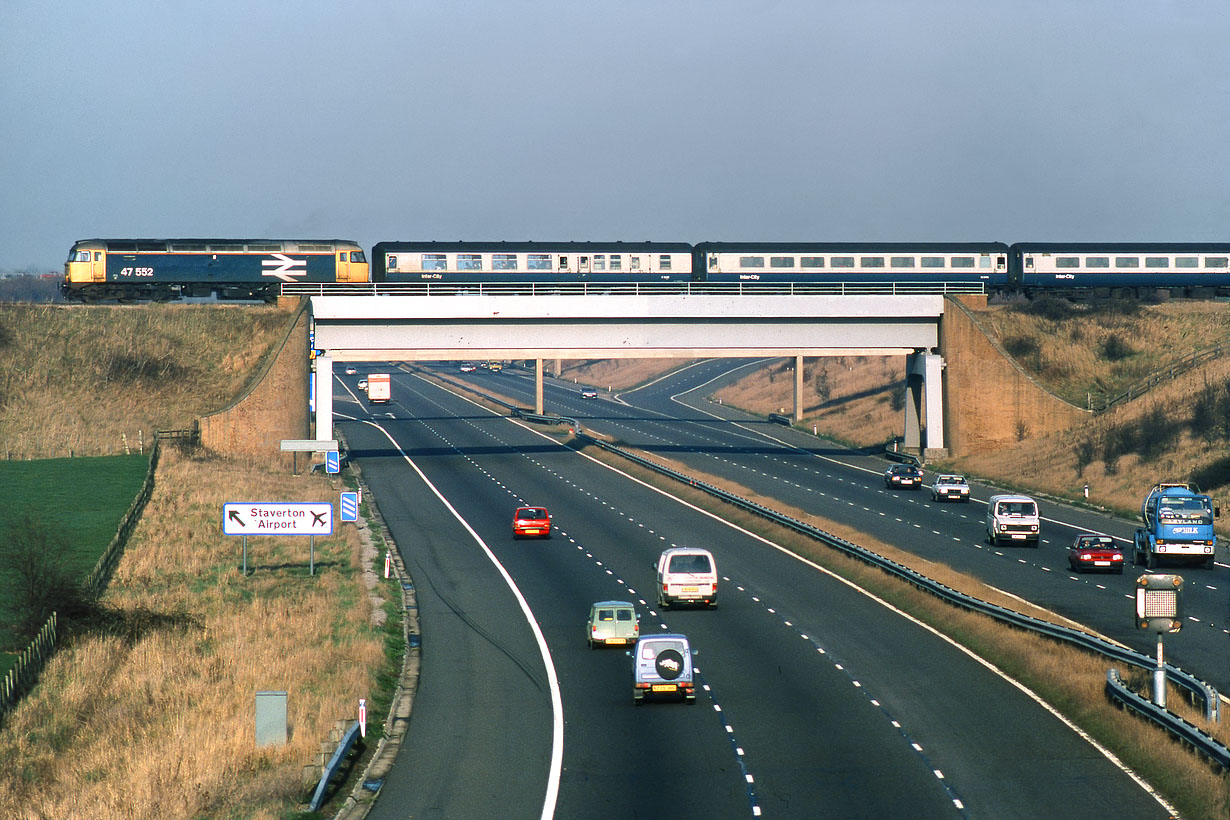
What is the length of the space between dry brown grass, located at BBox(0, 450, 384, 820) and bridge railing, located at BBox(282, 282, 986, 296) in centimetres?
3272

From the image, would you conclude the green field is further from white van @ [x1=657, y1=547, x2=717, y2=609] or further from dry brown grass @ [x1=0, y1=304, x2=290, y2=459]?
white van @ [x1=657, y1=547, x2=717, y2=609]

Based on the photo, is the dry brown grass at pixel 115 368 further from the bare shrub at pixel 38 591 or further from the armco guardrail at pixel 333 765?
the armco guardrail at pixel 333 765

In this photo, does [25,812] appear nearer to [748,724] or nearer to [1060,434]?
[748,724]

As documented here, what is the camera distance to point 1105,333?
303ft

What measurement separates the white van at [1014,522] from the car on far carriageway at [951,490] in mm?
15081

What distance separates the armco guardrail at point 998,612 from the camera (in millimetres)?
26375

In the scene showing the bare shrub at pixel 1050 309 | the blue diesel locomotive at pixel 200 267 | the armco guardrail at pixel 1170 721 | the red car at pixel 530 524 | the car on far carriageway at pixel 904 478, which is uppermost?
the blue diesel locomotive at pixel 200 267

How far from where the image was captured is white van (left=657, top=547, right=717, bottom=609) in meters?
38.9

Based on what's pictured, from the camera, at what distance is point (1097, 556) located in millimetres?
45812

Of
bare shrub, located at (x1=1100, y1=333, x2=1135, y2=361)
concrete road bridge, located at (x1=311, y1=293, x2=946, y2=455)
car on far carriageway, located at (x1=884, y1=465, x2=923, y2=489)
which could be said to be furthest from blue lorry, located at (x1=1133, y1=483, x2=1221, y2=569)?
bare shrub, located at (x1=1100, y1=333, x2=1135, y2=361)

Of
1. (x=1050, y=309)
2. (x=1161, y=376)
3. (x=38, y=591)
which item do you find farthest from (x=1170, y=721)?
(x=1050, y=309)

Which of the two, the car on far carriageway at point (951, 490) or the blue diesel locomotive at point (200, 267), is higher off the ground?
the blue diesel locomotive at point (200, 267)

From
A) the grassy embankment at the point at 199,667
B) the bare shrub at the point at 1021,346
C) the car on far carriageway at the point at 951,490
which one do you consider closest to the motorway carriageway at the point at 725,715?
the grassy embankment at the point at 199,667

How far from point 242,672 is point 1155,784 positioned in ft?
65.2
